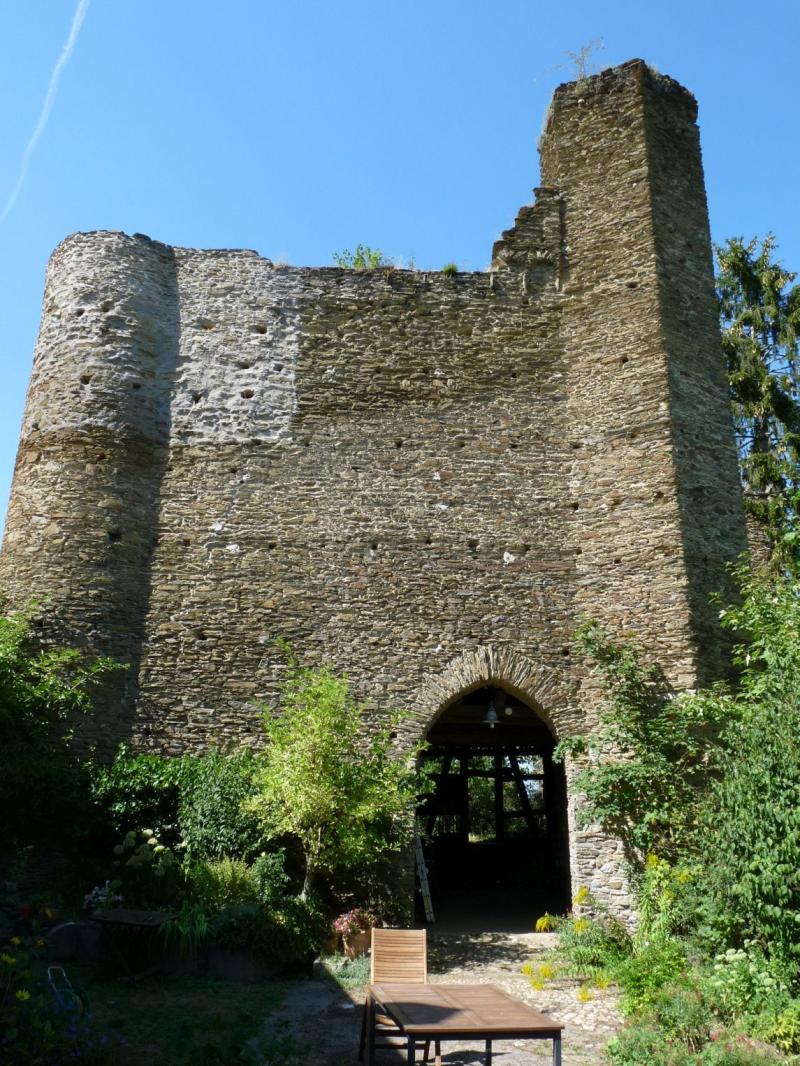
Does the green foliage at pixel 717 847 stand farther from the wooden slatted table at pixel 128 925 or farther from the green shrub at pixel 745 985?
the wooden slatted table at pixel 128 925

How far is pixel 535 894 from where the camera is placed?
13.9 m

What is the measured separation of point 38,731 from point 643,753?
269 inches

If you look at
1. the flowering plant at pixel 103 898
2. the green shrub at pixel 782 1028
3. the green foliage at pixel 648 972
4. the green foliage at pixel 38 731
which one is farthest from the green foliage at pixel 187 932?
the green shrub at pixel 782 1028

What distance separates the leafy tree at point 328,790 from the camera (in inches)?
345

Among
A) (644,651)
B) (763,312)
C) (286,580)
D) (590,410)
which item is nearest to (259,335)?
(286,580)

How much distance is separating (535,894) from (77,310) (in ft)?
37.3

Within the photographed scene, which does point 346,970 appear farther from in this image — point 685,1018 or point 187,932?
point 685,1018

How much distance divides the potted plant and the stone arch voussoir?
2232 mm

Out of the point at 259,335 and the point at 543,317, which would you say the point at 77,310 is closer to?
the point at 259,335

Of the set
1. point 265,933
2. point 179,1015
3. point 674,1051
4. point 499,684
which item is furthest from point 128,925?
point 499,684

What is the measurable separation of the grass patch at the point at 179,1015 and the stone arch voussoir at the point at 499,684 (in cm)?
370

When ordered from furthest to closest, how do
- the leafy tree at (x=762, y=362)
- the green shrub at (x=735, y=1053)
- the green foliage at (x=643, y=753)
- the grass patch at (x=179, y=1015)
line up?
the leafy tree at (x=762, y=362)
the green foliage at (x=643, y=753)
the grass patch at (x=179, y=1015)
the green shrub at (x=735, y=1053)

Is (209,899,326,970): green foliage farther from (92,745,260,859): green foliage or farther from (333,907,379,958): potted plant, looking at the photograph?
(92,745,260,859): green foliage

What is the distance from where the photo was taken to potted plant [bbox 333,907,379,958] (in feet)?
28.4
